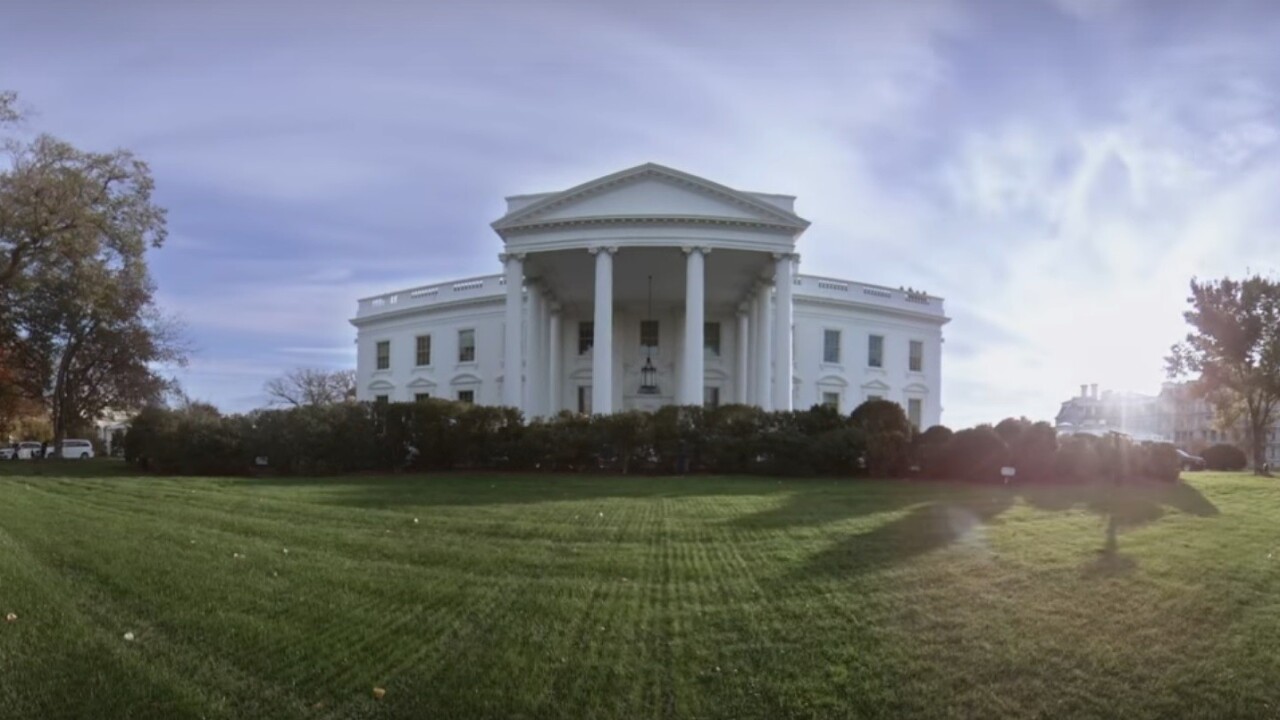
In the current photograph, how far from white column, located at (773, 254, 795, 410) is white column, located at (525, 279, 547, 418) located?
9529mm

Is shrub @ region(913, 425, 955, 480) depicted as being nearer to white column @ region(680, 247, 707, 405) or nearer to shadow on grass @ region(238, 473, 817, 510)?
shadow on grass @ region(238, 473, 817, 510)

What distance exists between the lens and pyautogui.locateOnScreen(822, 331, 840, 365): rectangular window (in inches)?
1829

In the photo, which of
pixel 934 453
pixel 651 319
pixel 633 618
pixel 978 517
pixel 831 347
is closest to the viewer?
pixel 633 618

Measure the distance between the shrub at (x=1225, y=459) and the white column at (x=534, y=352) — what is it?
107ft

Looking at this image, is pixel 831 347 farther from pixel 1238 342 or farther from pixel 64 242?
pixel 64 242

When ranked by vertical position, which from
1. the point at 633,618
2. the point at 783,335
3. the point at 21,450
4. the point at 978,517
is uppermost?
the point at 783,335

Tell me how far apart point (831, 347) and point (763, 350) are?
11.2 meters

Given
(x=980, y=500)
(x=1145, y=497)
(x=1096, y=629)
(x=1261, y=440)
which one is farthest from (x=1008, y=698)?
(x=1261, y=440)

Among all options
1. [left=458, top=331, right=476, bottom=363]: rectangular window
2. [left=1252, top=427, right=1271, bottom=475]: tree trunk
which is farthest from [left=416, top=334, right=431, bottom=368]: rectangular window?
[left=1252, top=427, right=1271, bottom=475]: tree trunk

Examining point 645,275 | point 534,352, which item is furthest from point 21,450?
point 645,275

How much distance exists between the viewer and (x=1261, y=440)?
3606 centimetres

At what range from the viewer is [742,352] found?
43.9 m

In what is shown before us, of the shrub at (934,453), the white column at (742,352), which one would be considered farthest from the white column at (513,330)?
the shrub at (934,453)

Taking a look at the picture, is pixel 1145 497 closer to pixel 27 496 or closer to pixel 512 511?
pixel 512 511
